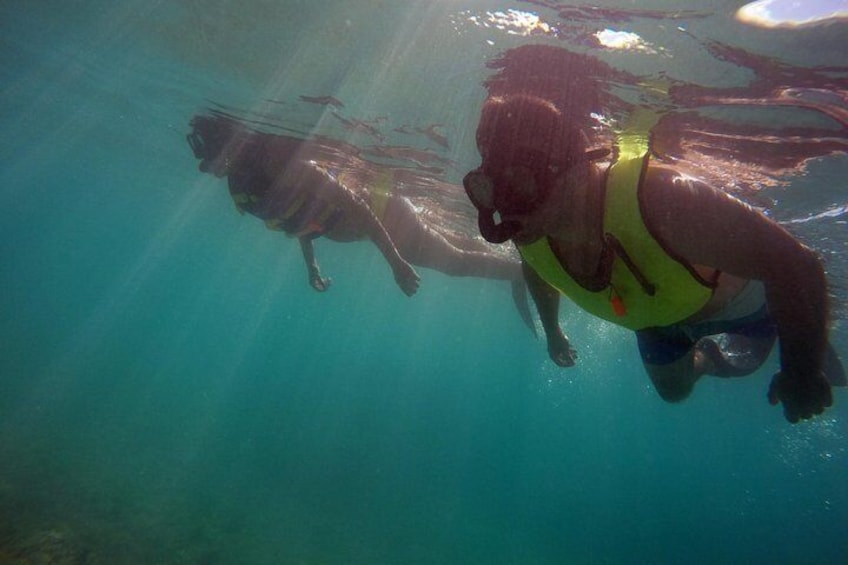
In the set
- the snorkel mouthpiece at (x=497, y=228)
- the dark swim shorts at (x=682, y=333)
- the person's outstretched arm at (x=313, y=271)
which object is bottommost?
the person's outstretched arm at (x=313, y=271)

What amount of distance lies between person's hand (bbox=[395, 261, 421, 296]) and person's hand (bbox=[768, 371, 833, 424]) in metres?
3.82

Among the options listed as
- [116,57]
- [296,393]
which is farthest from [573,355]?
[296,393]

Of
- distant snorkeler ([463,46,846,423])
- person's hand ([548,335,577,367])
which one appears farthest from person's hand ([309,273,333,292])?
distant snorkeler ([463,46,846,423])

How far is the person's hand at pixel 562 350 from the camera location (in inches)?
185

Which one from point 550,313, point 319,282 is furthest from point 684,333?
point 319,282

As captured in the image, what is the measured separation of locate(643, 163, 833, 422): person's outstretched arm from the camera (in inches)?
82.5

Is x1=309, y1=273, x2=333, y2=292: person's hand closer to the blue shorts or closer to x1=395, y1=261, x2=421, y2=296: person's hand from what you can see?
x1=395, y1=261, x2=421, y2=296: person's hand


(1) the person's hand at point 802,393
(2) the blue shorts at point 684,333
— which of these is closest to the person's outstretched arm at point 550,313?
(2) the blue shorts at point 684,333

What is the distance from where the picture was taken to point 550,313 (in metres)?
A: 4.44

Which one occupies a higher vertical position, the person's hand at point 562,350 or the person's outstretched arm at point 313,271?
the person's hand at point 562,350

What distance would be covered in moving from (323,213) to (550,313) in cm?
457

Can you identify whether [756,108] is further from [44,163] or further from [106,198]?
[106,198]

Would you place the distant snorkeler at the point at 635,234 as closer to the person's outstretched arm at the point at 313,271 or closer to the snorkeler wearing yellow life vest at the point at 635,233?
the snorkeler wearing yellow life vest at the point at 635,233

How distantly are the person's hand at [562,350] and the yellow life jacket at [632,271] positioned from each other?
1.19m
